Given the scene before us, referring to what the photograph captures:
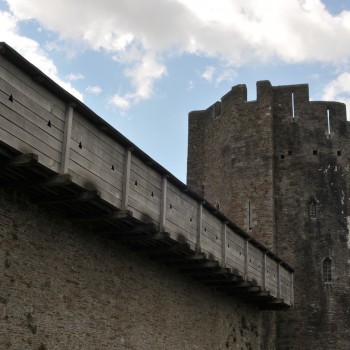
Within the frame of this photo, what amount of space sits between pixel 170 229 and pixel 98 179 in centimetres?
273

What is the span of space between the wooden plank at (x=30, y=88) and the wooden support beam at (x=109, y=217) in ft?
6.66

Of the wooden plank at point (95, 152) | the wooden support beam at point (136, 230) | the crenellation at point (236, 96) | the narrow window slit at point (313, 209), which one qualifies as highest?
the crenellation at point (236, 96)

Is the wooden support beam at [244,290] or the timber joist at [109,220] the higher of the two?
the timber joist at [109,220]

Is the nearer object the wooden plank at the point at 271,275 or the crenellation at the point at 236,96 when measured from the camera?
the wooden plank at the point at 271,275

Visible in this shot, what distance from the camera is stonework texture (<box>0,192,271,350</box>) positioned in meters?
9.55

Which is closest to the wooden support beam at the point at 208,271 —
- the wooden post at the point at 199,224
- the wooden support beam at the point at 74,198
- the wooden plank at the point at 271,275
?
the wooden post at the point at 199,224

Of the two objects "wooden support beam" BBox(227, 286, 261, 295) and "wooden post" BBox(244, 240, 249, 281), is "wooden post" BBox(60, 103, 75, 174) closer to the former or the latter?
"wooden post" BBox(244, 240, 249, 281)

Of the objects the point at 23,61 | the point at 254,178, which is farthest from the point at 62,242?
the point at 254,178

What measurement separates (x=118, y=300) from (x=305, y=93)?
15.1 meters

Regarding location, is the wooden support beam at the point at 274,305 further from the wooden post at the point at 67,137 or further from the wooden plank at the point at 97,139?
the wooden post at the point at 67,137

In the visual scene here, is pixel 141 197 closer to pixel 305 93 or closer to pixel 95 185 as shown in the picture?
pixel 95 185

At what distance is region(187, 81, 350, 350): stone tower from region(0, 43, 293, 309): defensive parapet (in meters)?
7.06

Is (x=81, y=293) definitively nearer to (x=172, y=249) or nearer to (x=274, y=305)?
(x=172, y=249)

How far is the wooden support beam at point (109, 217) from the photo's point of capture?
429 inches
